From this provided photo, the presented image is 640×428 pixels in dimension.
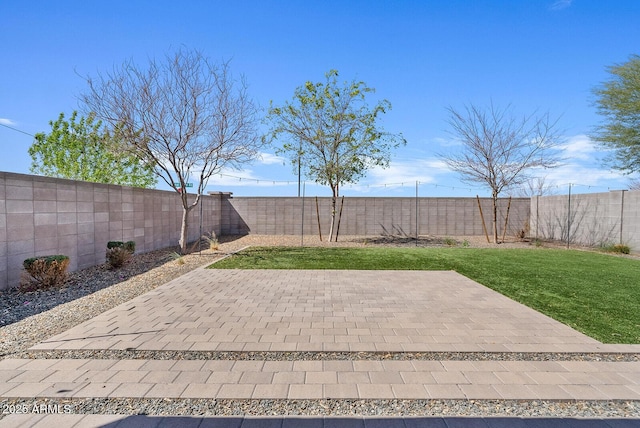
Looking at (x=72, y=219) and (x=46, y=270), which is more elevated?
(x=72, y=219)

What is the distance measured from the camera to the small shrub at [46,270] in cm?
588

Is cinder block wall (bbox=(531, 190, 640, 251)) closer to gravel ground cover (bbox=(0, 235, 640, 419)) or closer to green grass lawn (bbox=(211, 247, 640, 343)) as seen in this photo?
green grass lawn (bbox=(211, 247, 640, 343))

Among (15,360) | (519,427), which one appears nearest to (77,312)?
(15,360)

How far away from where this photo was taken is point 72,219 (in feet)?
24.5

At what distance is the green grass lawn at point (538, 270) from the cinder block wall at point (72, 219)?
286 cm

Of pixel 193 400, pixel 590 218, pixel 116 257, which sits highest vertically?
pixel 590 218

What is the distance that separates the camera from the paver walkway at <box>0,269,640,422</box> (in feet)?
9.04

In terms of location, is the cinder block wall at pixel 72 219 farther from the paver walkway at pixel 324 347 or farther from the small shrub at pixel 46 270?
the paver walkway at pixel 324 347

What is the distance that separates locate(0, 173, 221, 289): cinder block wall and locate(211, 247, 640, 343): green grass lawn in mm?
2859

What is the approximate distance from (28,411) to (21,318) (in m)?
2.85

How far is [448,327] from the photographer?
421 centimetres

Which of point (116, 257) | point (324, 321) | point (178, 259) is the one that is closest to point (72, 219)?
point (116, 257)

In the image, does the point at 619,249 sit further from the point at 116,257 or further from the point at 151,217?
the point at 151,217

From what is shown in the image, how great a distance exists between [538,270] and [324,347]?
694 cm
